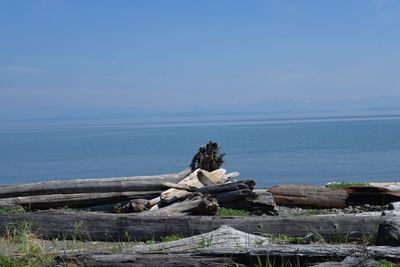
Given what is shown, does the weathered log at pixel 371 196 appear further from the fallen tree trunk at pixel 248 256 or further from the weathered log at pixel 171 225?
the fallen tree trunk at pixel 248 256

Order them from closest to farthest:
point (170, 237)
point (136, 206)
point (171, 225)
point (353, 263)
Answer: point (353, 263) → point (170, 237) → point (171, 225) → point (136, 206)

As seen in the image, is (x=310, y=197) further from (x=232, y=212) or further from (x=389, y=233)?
(x=389, y=233)

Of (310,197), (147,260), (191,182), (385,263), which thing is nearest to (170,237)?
(147,260)

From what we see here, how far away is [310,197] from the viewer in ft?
48.2

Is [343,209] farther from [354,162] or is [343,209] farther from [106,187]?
[354,162]

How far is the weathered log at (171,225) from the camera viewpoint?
10.1 metres

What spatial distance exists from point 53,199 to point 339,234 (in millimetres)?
6555

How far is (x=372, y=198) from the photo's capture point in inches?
573

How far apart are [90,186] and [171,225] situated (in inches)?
171

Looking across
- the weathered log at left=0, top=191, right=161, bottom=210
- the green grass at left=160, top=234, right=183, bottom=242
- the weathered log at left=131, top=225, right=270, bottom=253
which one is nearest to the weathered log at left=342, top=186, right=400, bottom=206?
the weathered log at left=0, top=191, right=161, bottom=210

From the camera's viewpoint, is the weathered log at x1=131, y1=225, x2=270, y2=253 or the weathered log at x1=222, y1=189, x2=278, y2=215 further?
the weathered log at x1=222, y1=189, x2=278, y2=215

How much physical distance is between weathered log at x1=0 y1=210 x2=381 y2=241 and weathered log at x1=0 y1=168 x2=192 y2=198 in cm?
305

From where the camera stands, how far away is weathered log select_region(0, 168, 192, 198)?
571 inches

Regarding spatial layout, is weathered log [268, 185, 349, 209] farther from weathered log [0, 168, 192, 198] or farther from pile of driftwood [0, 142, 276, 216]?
weathered log [0, 168, 192, 198]
